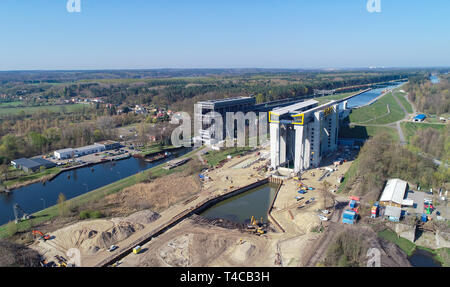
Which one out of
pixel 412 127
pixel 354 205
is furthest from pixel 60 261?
pixel 412 127

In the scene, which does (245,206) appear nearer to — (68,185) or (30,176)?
(68,185)

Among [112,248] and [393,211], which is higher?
[393,211]

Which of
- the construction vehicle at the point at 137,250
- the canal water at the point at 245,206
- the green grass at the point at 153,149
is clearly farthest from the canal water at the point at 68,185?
the canal water at the point at 245,206

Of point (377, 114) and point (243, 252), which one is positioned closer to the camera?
point (243, 252)

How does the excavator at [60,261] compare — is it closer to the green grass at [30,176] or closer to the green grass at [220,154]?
the green grass at [30,176]

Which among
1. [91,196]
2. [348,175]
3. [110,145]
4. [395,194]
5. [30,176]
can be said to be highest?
[110,145]
